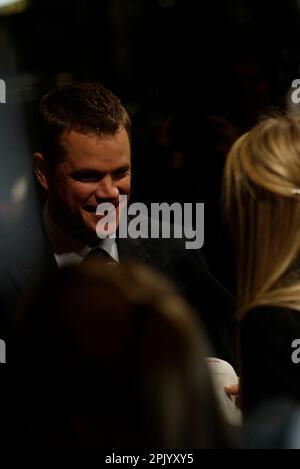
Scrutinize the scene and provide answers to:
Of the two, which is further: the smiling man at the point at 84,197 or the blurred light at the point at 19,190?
the blurred light at the point at 19,190

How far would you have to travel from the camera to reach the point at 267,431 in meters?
1.35

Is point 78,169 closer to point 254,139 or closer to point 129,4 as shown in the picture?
point 254,139

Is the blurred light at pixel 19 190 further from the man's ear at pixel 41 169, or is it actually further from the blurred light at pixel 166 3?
the blurred light at pixel 166 3

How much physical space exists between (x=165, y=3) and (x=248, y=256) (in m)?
2.65

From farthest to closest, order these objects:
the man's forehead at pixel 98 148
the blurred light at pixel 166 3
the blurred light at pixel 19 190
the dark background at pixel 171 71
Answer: the blurred light at pixel 166 3 < the dark background at pixel 171 71 < the blurred light at pixel 19 190 < the man's forehead at pixel 98 148

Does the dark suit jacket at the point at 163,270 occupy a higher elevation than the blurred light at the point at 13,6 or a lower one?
lower

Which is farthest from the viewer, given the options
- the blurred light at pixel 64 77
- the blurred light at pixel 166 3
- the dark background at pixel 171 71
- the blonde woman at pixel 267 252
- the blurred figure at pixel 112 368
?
the blurred light at pixel 166 3

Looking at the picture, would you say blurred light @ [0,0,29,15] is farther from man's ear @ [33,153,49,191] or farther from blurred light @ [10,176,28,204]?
man's ear @ [33,153,49,191]

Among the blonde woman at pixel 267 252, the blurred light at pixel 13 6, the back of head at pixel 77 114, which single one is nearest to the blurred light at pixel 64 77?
the blurred light at pixel 13 6

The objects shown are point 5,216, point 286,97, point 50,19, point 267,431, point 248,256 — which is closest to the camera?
point 267,431

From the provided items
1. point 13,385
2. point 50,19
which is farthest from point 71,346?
point 50,19

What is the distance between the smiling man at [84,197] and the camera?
2035 millimetres

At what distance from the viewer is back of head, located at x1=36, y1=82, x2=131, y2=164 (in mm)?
2041

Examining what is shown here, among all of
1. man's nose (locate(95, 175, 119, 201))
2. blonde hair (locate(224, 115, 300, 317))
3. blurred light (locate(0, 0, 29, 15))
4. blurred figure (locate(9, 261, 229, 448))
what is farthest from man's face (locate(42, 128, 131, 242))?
blurred light (locate(0, 0, 29, 15))
